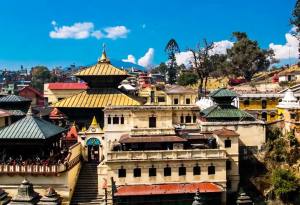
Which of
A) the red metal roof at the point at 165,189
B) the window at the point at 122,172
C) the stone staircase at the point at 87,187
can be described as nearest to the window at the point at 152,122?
the stone staircase at the point at 87,187

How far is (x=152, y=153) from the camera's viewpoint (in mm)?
43000

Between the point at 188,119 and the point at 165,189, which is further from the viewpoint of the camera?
the point at 188,119

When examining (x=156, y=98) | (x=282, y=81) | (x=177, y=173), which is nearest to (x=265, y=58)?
(x=282, y=81)

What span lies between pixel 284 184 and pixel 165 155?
12.1m

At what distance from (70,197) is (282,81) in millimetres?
60412

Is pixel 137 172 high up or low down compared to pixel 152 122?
down

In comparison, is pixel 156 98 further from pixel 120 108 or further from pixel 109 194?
pixel 109 194

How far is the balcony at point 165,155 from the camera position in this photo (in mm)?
42812

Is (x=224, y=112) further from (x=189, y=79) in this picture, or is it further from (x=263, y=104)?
(x=189, y=79)

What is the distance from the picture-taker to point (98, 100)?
61.0m

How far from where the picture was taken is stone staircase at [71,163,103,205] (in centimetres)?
4319

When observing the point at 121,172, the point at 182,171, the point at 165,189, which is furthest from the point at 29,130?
the point at 182,171

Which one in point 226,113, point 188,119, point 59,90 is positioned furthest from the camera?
point 59,90

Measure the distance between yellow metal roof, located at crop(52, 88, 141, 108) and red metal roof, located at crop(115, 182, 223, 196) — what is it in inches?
737
